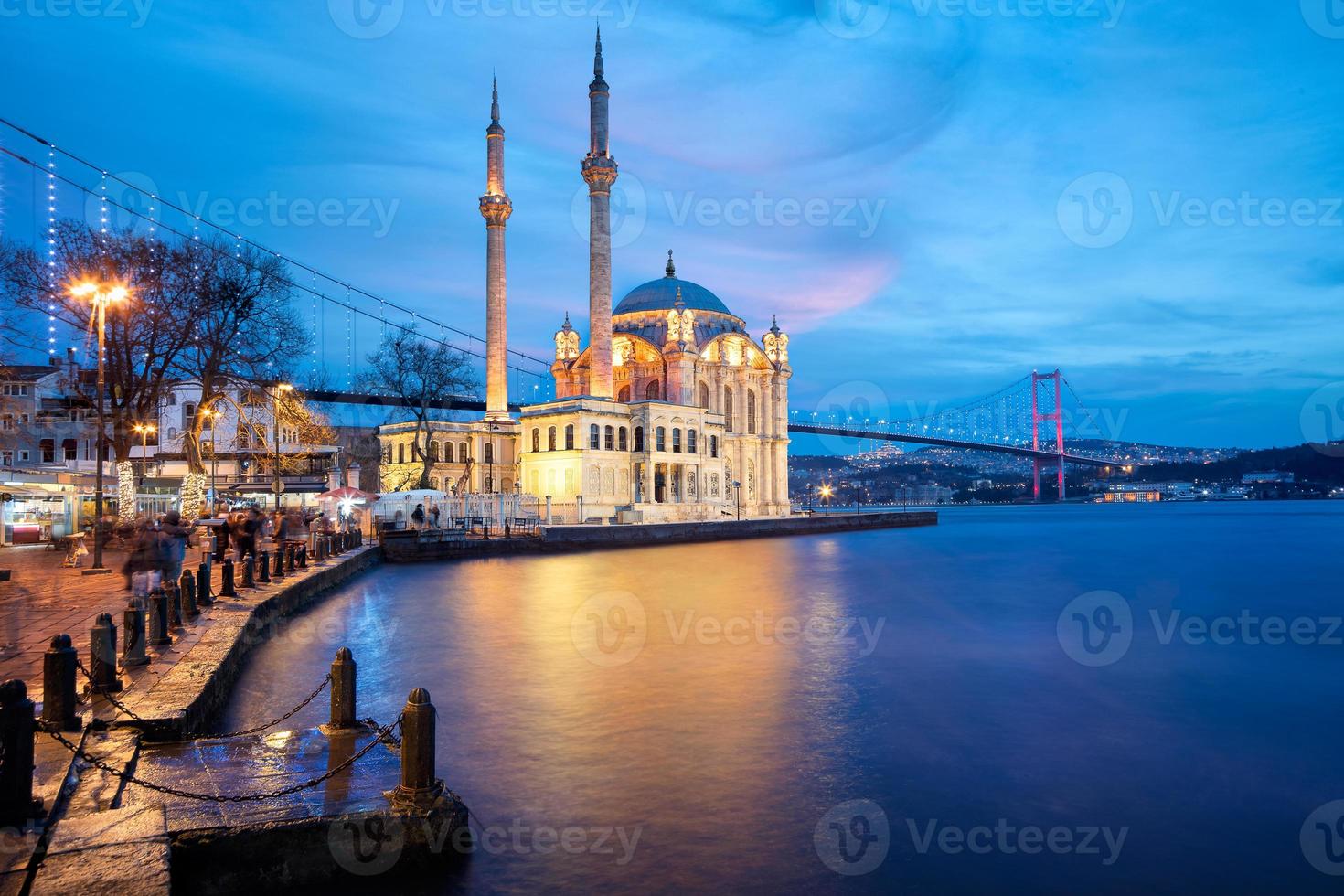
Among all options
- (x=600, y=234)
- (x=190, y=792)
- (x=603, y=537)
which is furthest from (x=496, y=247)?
(x=190, y=792)

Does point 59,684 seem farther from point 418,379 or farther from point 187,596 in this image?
point 418,379

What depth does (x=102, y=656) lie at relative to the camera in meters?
7.12

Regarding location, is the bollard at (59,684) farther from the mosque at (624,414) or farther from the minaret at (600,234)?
the minaret at (600,234)

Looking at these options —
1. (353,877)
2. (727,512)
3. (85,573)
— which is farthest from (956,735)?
(727,512)

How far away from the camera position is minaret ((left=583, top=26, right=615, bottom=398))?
46.0m

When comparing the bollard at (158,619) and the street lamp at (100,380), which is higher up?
the street lamp at (100,380)

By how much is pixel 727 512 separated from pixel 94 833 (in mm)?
49512

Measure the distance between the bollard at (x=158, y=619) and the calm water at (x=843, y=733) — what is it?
1.05m

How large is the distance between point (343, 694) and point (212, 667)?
2264 mm

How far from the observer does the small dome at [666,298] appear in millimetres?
59031

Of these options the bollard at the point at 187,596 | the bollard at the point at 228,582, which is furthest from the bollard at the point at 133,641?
the bollard at the point at 228,582

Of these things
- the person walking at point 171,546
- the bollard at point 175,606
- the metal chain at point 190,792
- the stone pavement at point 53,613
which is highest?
the person walking at point 171,546

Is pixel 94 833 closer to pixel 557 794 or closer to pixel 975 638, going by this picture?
pixel 557 794

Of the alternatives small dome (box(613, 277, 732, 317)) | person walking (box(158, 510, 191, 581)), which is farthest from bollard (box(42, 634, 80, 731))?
small dome (box(613, 277, 732, 317))
